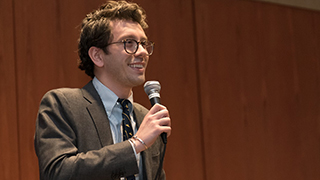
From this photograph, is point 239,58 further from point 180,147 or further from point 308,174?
point 308,174

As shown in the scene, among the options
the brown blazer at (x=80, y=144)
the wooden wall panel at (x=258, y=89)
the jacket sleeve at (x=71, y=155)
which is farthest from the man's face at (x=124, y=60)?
the wooden wall panel at (x=258, y=89)

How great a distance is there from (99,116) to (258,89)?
2499 mm

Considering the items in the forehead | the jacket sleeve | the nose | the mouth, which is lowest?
the jacket sleeve

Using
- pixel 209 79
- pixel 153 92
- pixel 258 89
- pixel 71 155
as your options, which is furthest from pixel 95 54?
pixel 258 89

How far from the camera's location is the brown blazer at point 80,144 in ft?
5.19

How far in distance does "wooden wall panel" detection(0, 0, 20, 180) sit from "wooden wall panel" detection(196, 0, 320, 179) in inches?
Result: 64.1

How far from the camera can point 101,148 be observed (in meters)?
1.68

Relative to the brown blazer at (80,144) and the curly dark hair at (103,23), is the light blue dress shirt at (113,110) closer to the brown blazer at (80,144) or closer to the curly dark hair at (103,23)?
the brown blazer at (80,144)

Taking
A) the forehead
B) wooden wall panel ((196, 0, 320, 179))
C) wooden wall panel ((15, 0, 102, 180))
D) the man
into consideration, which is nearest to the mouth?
the man

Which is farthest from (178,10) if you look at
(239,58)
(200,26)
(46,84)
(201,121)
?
(46,84)

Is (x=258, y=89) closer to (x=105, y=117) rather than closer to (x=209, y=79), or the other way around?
(x=209, y=79)

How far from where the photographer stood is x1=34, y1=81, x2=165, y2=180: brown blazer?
1.58 meters

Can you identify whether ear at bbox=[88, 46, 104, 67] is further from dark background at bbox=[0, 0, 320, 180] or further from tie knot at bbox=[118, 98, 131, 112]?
dark background at bbox=[0, 0, 320, 180]

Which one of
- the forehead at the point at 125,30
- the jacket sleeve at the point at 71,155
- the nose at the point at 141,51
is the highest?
the forehead at the point at 125,30
